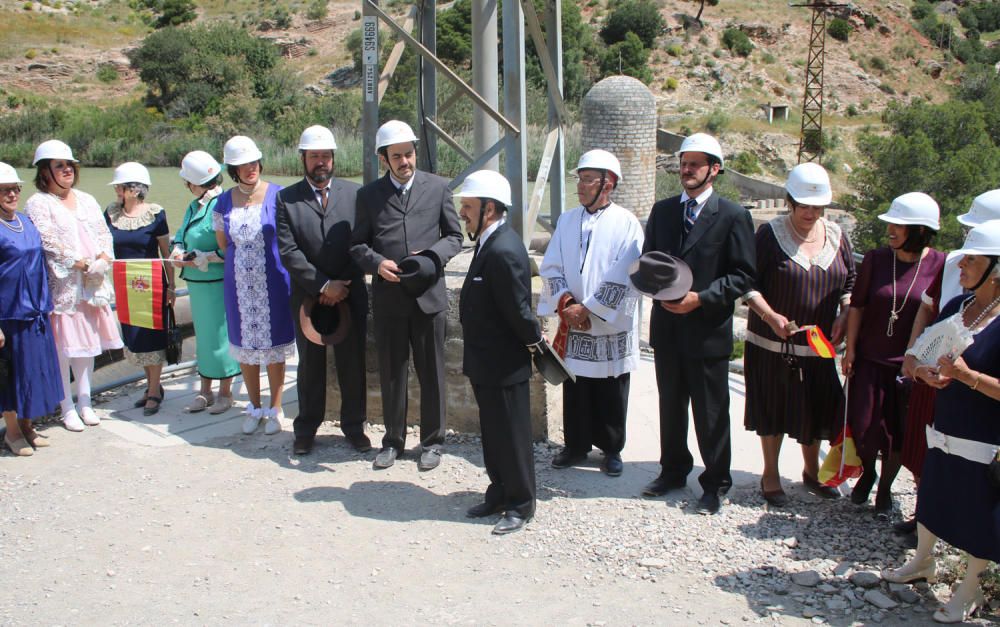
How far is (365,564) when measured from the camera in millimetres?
4445

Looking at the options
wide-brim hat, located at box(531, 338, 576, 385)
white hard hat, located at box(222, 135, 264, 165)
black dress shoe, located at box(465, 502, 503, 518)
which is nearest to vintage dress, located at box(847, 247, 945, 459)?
wide-brim hat, located at box(531, 338, 576, 385)

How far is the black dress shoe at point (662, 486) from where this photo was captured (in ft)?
16.8

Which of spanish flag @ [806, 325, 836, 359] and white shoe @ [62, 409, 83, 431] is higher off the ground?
spanish flag @ [806, 325, 836, 359]

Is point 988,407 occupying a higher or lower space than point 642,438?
higher

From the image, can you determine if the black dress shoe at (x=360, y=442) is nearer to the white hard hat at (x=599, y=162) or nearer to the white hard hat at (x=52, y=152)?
the white hard hat at (x=599, y=162)

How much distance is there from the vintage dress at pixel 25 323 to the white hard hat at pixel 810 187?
14.8ft

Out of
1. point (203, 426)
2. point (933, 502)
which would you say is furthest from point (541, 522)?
point (203, 426)

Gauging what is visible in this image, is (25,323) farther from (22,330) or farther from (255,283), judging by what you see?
(255,283)

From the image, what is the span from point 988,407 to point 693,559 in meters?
1.47

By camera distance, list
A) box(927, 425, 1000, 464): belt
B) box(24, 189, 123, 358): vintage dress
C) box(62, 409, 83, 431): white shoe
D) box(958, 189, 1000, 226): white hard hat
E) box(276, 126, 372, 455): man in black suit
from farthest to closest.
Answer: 1. box(62, 409, 83, 431): white shoe
2. box(24, 189, 123, 358): vintage dress
3. box(276, 126, 372, 455): man in black suit
4. box(958, 189, 1000, 226): white hard hat
5. box(927, 425, 1000, 464): belt

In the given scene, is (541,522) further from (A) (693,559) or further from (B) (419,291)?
(B) (419,291)

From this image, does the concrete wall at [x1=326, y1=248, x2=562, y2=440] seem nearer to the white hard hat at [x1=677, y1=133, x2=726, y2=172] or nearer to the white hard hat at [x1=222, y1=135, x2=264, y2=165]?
the white hard hat at [x1=222, y1=135, x2=264, y2=165]

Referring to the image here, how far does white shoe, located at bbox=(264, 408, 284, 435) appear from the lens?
6.21m

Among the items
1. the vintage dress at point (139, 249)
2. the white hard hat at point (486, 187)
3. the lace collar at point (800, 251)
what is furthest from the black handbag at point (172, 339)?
the lace collar at point (800, 251)
